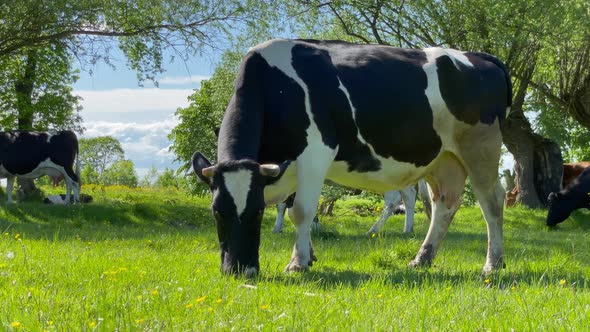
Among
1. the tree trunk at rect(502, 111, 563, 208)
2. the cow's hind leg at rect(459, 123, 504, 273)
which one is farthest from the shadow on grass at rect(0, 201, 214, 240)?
the tree trunk at rect(502, 111, 563, 208)

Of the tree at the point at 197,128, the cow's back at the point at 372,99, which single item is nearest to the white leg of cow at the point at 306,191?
the cow's back at the point at 372,99

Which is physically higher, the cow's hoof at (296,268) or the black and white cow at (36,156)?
the black and white cow at (36,156)

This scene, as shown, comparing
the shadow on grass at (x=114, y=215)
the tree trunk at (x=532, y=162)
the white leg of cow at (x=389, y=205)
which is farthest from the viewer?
the tree trunk at (x=532, y=162)

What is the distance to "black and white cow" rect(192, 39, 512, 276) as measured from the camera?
6316mm

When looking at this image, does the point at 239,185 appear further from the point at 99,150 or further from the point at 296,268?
the point at 99,150

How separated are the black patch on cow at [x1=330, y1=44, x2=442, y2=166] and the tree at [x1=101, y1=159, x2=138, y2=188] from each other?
99430 mm

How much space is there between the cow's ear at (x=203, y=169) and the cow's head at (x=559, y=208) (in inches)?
670

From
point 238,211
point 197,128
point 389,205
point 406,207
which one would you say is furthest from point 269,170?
point 197,128

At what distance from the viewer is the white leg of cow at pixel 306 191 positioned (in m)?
6.97

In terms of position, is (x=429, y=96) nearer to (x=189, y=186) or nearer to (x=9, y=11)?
(x=9, y=11)

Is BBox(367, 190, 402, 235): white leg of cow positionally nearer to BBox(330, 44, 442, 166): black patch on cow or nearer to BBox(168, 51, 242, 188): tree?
BBox(330, 44, 442, 166): black patch on cow

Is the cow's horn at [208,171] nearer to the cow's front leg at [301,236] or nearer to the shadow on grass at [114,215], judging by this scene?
the cow's front leg at [301,236]

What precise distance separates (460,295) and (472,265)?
3594 mm

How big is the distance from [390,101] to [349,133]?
0.71 m
